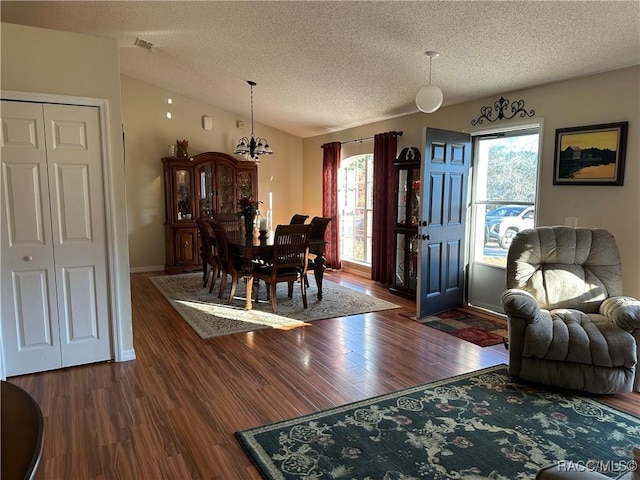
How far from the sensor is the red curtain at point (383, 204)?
19.4 feet

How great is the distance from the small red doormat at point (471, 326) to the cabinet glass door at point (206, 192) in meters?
4.16

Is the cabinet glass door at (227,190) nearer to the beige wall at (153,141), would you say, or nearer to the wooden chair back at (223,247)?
the beige wall at (153,141)

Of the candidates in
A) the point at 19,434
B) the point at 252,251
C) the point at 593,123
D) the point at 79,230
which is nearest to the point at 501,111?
the point at 593,123

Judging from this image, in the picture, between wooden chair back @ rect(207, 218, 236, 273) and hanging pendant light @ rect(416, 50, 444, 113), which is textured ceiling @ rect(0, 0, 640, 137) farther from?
wooden chair back @ rect(207, 218, 236, 273)

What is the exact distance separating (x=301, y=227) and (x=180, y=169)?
306 cm

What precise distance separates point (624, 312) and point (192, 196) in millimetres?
5920

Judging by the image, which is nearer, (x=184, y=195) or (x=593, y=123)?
(x=593, y=123)

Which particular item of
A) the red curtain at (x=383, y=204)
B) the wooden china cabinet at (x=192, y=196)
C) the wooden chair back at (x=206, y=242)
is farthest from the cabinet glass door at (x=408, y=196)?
the wooden china cabinet at (x=192, y=196)

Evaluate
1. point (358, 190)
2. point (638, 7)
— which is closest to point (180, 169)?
point (358, 190)

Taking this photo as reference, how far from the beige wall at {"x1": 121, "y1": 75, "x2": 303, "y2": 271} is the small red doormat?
474 cm

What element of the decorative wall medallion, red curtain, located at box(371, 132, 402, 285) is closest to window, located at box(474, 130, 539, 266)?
the decorative wall medallion

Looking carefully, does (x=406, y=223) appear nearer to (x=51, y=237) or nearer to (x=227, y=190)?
(x=227, y=190)

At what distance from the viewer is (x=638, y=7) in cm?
271

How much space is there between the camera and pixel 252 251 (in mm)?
4629
